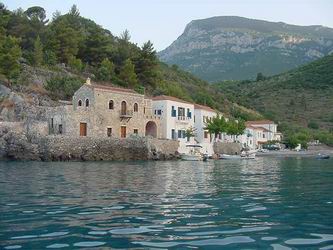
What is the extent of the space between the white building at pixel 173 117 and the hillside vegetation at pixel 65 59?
22.4ft

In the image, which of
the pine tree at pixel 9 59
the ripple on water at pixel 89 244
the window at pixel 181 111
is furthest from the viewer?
the window at pixel 181 111

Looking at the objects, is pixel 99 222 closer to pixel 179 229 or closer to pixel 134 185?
pixel 179 229

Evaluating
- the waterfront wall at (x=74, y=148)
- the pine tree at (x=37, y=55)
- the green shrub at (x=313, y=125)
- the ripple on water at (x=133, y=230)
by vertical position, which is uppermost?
the pine tree at (x=37, y=55)

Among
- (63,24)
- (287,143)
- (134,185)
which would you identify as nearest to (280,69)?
(287,143)

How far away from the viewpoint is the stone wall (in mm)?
63134

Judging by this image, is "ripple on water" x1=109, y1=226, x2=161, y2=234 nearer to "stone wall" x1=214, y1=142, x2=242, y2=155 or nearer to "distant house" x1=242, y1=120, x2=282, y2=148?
"stone wall" x1=214, y1=142, x2=242, y2=155

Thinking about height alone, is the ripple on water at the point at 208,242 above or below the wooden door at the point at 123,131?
below

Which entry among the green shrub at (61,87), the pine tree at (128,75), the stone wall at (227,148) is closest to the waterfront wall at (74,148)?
the green shrub at (61,87)

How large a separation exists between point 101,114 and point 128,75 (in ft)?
65.8

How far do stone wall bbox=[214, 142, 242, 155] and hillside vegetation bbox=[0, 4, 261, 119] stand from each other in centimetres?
1281

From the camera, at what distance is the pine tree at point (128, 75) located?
67938mm

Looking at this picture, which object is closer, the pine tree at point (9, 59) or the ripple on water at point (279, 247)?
the ripple on water at point (279, 247)

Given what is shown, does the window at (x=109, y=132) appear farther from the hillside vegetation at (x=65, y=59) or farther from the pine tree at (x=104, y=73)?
the pine tree at (x=104, y=73)

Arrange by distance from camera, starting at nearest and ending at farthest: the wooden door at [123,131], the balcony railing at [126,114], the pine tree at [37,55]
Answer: the balcony railing at [126,114] < the wooden door at [123,131] < the pine tree at [37,55]
